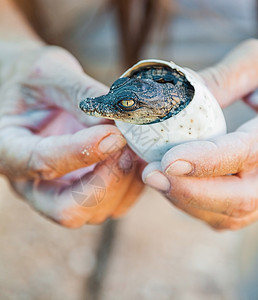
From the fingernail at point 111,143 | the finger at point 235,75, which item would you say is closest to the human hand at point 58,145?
the fingernail at point 111,143

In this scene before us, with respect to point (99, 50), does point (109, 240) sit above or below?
below

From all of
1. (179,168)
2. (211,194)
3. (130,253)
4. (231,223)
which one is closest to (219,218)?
(231,223)

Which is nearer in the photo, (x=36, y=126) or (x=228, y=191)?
(x=228, y=191)

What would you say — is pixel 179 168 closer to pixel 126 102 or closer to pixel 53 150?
pixel 126 102

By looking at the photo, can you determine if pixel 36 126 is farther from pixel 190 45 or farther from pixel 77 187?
pixel 190 45

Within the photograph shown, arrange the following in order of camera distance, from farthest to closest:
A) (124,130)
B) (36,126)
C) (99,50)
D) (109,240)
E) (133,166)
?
(99,50) < (109,240) < (36,126) < (133,166) < (124,130)

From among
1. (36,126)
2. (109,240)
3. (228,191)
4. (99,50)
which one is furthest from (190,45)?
(228,191)
